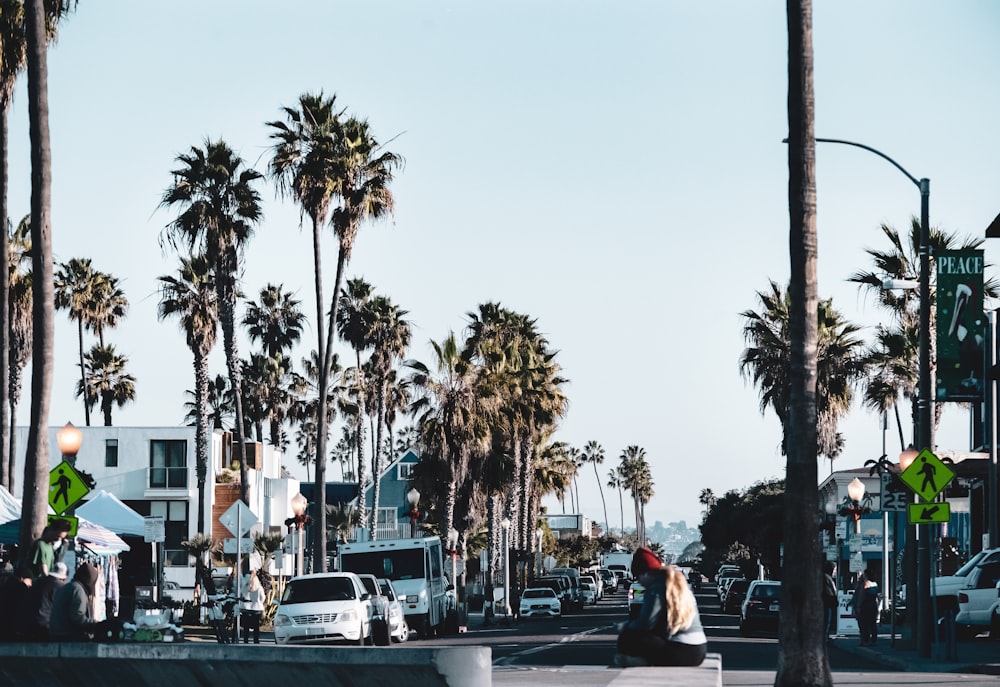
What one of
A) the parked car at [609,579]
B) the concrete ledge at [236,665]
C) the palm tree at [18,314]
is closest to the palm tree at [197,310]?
the palm tree at [18,314]

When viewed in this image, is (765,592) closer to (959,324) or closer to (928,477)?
(959,324)

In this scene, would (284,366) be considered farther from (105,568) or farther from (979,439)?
(105,568)

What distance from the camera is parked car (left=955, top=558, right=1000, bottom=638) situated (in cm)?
3556

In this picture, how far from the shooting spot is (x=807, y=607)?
16531 mm

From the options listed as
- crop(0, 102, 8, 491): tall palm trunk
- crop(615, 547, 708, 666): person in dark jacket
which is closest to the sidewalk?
crop(615, 547, 708, 666): person in dark jacket

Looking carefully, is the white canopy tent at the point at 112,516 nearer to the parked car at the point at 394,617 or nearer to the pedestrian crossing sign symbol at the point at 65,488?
the parked car at the point at 394,617

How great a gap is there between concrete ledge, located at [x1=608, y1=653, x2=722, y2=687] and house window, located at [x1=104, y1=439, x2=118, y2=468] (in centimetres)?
6055

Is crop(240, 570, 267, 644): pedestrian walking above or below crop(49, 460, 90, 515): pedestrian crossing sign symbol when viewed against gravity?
below

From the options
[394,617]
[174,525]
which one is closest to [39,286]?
[394,617]

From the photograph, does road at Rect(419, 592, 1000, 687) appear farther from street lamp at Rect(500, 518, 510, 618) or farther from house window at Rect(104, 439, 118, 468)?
house window at Rect(104, 439, 118, 468)

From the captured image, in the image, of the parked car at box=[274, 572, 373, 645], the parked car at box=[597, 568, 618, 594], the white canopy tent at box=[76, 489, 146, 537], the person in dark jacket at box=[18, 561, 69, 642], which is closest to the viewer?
the person in dark jacket at box=[18, 561, 69, 642]

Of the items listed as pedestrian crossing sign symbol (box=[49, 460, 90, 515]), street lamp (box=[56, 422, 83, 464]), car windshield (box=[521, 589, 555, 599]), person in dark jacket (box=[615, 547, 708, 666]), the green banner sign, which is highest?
the green banner sign

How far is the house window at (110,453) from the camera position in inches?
2776

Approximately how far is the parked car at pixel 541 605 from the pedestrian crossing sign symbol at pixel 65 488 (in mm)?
37729
